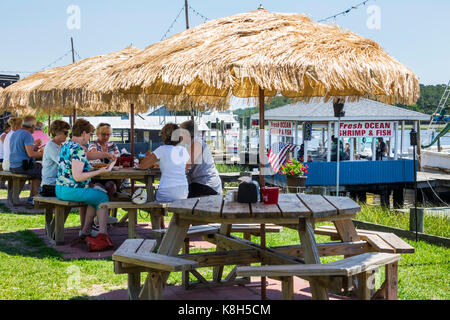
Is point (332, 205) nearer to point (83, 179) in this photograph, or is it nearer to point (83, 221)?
point (83, 179)

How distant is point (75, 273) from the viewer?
5.43m

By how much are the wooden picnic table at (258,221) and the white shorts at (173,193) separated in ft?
5.48

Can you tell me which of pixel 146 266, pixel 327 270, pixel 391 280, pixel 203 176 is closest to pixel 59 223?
pixel 203 176

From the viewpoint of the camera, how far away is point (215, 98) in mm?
7684

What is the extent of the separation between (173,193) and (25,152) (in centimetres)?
485

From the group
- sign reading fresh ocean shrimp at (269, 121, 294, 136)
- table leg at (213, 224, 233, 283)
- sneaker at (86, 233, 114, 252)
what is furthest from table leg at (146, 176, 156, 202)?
sign reading fresh ocean shrimp at (269, 121, 294, 136)

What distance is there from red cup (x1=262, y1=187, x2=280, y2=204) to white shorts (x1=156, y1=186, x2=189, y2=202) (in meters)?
2.31

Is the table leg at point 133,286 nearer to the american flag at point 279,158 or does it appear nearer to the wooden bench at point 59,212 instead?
the wooden bench at point 59,212

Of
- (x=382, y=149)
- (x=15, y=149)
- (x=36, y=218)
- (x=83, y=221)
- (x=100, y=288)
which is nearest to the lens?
(x=100, y=288)

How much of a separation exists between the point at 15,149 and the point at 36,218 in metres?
1.78

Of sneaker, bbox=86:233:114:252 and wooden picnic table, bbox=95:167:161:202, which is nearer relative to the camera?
sneaker, bbox=86:233:114:252

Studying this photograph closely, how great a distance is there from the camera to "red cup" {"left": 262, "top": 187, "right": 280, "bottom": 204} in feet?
14.1

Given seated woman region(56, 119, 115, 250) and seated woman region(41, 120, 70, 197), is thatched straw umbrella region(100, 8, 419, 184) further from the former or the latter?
seated woman region(41, 120, 70, 197)
